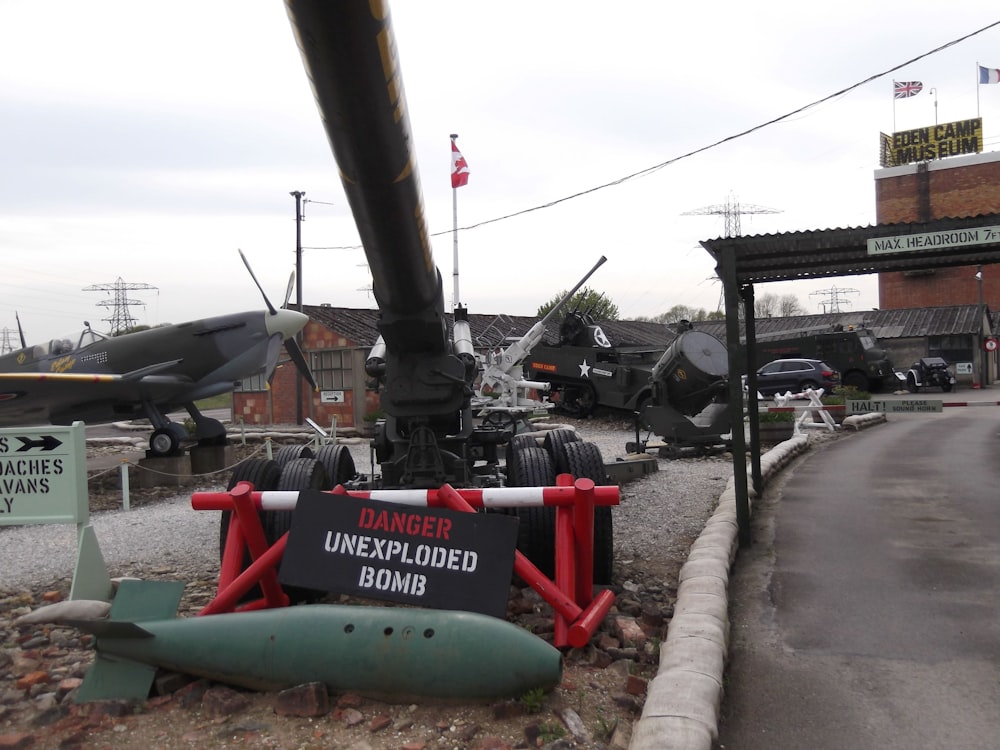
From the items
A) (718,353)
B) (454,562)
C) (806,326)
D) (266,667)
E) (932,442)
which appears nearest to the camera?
(266,667)

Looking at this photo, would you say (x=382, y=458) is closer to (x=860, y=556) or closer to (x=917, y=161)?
(x=860, y=556)

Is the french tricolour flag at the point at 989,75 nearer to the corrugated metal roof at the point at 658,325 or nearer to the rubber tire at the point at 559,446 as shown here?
the corrugated metal roof at the point at 658,325

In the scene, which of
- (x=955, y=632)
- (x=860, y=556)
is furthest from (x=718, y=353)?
(x=955, y=632)

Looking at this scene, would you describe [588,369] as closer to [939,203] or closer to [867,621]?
[867,621]

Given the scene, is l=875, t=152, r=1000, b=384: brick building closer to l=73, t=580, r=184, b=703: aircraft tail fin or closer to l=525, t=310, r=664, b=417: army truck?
l=525, t=310, r=664, b=417: army truck

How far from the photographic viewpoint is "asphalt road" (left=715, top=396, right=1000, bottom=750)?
3830 millimetres

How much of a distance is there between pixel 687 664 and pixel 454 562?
1.23 metres

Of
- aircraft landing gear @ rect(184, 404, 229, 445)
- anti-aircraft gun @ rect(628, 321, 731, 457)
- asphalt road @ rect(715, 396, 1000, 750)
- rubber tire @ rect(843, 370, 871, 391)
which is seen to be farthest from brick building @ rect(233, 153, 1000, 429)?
rubber tire @ rect(843, 370, 871, 391)

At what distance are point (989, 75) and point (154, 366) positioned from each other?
139ft

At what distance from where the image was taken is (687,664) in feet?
13.5

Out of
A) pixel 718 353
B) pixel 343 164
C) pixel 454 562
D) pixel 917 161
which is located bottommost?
pixel 454 562

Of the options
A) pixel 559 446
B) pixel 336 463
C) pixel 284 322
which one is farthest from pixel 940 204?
pixel 336 463

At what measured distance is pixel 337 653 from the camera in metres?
4.00

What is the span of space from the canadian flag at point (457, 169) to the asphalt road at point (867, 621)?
563 inches
